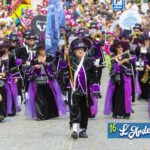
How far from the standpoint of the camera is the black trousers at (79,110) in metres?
12.5

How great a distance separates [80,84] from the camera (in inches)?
497

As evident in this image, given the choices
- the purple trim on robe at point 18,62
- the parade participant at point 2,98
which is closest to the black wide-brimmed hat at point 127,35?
the purple trim on robe at point 18,62

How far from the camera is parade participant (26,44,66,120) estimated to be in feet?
49.6

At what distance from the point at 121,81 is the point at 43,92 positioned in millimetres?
1664

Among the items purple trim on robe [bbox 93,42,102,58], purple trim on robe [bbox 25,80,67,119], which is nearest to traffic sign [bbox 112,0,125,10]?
purple trim on robe [bbox 93,42,102,58]

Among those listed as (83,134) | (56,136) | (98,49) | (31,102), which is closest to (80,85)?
(83,134)

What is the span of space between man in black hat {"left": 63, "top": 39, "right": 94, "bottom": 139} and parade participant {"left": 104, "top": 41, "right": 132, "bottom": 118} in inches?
98.0

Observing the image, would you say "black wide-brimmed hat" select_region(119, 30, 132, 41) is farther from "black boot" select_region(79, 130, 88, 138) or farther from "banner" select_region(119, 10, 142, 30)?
"black boot" select_region(79, 130, 88, 138)

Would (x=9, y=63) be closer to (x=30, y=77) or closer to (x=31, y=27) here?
(x=30, y=77)

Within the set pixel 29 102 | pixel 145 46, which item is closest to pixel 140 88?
pixel 145 46

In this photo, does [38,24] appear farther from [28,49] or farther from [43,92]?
[43,92]

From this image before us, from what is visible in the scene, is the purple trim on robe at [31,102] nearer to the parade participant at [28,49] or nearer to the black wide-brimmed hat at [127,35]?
the parade participant at [28,49]

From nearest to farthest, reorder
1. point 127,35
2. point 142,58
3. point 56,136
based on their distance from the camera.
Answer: point 56,136 → point 142,58 → point 127,35

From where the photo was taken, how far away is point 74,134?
12516 millimetres
